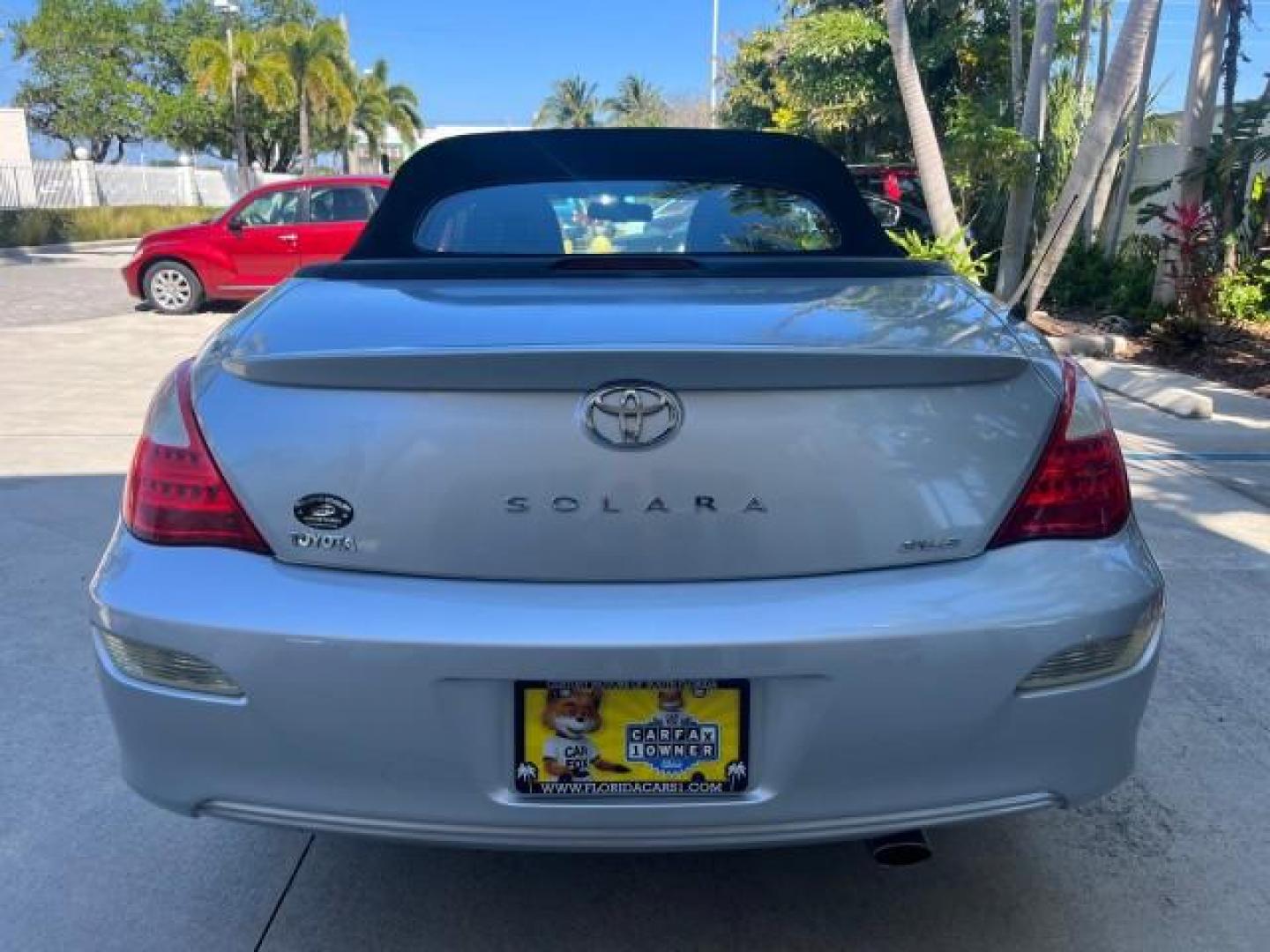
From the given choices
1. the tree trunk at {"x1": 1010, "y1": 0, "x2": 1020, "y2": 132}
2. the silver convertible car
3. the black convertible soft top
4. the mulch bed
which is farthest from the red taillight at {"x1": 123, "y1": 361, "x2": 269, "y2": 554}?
the tree trunk at {"x1": 1010, "y1": 0, "x2": 1020, "y2": 132}

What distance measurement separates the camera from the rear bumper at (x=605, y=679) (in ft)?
5.90

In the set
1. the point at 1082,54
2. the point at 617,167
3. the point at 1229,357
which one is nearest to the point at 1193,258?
the point at 1229,357

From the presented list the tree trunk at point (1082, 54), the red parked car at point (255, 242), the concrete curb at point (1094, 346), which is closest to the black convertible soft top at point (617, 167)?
the concrete curb at point (1094, 346)

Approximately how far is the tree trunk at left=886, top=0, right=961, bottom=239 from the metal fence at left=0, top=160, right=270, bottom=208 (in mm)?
24668

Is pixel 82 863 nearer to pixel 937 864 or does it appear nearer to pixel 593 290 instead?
pixel 593 290

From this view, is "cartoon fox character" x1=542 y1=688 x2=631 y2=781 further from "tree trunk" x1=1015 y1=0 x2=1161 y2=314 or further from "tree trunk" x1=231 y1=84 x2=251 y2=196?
"tree trunk" x1=231 y1=84 x2=251 y2=196

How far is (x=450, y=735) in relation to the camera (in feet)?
6.00

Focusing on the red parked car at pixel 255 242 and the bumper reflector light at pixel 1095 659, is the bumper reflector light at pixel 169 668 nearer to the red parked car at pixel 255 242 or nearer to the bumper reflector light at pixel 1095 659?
the bumper reflector light at pixel 1095 659

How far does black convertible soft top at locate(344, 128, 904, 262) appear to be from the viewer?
128 inches

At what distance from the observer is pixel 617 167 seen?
3.53 meters

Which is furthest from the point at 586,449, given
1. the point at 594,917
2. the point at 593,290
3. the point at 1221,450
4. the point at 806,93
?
the point at 806,93

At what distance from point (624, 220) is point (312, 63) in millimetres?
43865

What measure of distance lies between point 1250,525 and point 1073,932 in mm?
3319

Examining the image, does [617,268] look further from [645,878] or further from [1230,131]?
[1230,131]
